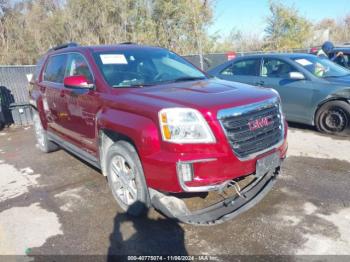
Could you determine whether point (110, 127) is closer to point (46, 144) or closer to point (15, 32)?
point (46, 144)

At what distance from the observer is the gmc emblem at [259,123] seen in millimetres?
3134

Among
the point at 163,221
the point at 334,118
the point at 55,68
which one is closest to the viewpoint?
the point at 163,221

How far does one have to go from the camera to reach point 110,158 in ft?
12.0

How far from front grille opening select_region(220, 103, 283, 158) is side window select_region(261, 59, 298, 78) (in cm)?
361

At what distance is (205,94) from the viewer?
3260mm

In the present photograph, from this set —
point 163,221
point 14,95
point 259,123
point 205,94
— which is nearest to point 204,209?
point 163,221

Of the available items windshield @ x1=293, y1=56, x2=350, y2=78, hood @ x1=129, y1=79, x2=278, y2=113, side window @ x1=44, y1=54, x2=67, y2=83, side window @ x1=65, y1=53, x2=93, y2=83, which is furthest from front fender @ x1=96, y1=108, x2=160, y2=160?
windshield @ x1=293, y1=56, x2=350, y2=78

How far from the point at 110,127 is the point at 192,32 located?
59.1 feet

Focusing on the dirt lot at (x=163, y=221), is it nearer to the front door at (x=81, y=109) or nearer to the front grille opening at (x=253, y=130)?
the front door at (x=81, y=109)

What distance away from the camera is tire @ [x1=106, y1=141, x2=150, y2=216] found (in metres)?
3.26

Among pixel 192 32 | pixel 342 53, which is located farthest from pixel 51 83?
pixel 192 32

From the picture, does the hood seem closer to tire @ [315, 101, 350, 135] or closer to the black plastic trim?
the black plastic trim

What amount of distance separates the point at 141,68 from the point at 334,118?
4.10 m

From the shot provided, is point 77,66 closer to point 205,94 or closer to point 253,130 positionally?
point 205,94
